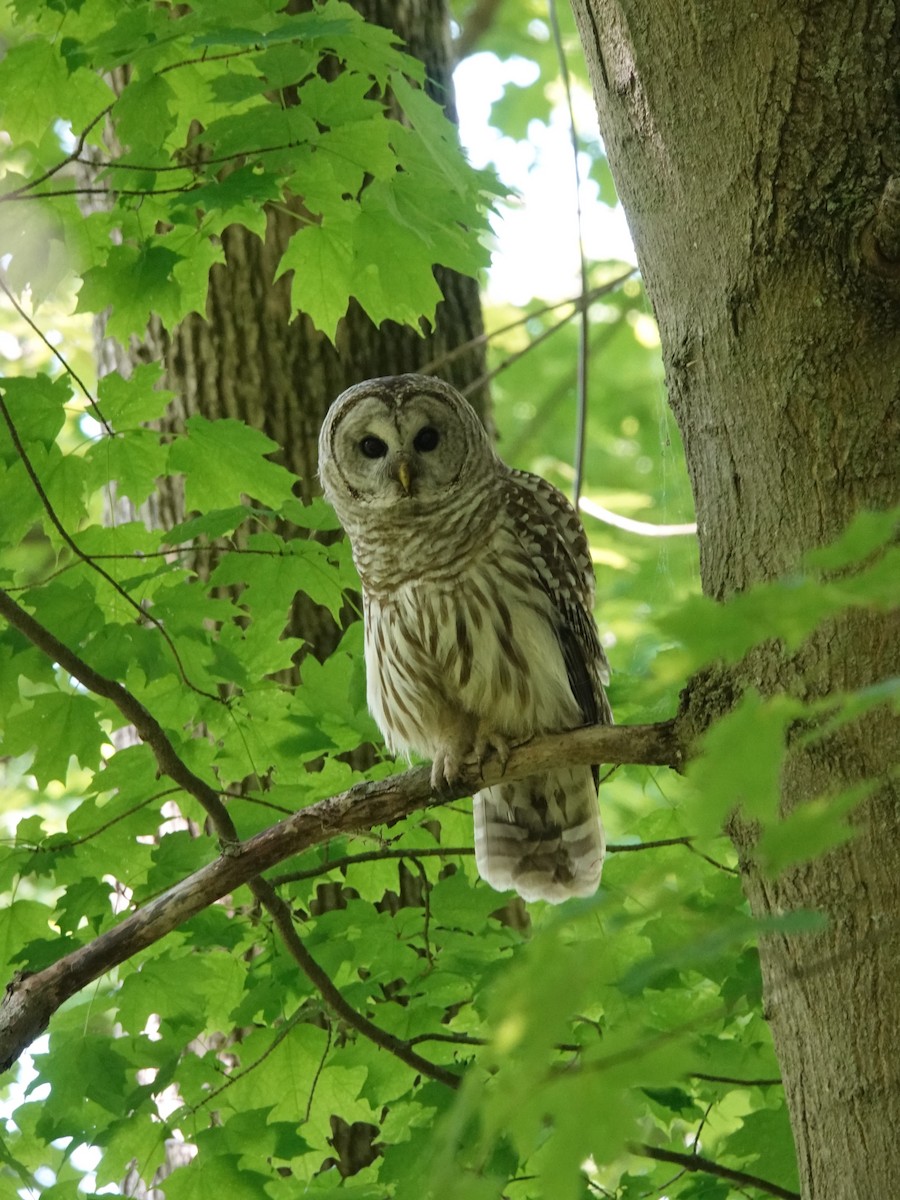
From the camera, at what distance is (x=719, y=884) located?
10.8 feet

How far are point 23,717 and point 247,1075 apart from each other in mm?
1027

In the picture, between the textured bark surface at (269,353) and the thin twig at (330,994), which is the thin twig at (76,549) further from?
the textured bark surface at (269,353)

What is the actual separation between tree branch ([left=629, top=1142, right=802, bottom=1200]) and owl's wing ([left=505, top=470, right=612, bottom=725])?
4.34ft

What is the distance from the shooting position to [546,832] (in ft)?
14.1

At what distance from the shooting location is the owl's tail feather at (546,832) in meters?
4.21

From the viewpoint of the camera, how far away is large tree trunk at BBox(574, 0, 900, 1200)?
7.18 ft

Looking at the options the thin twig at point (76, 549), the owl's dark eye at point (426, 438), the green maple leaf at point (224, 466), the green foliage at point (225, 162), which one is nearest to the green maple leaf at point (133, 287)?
the green foliage at point (225, 162)

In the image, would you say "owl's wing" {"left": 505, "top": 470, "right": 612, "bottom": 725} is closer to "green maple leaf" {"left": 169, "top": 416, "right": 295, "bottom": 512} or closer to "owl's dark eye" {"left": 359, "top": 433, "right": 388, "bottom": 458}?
"owl's dark eye" {"left": 359, "top": 433, "right": 388, "bottom": 458}

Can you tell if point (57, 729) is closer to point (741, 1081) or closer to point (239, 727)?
point (239, 727)

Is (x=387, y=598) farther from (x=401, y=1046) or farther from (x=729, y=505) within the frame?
(x=729, y=505)

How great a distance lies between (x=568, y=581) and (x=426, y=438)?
664 mm

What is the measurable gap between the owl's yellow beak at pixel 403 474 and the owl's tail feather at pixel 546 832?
3.21ft

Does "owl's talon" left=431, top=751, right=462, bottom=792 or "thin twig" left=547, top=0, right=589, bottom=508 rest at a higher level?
"thin twig" left=547, top=0, right=589, bottom=508

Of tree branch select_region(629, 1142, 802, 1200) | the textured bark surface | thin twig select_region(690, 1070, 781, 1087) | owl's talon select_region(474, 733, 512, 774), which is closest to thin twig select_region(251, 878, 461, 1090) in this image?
tree branch select_region(629, 1142, 802, 1200)
